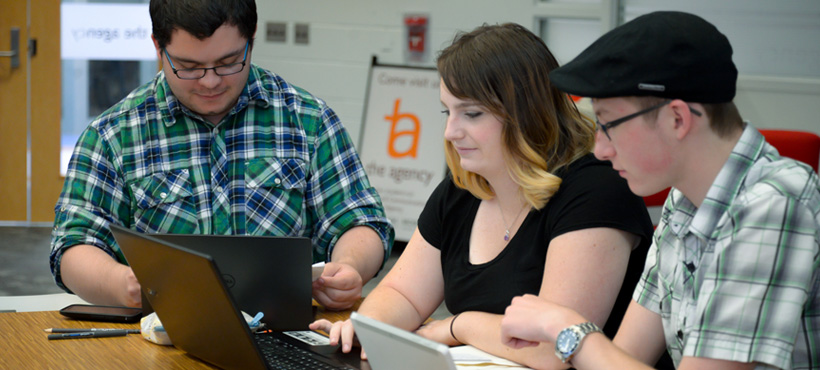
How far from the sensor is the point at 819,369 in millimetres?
1148

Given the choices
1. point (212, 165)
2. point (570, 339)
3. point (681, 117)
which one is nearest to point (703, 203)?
point (681, 117)

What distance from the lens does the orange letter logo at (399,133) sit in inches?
206

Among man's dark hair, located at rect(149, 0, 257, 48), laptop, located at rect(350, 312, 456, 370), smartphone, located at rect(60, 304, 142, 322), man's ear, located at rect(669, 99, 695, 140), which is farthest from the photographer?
man's dark hair, located at rect(149, 0, 257, 48)

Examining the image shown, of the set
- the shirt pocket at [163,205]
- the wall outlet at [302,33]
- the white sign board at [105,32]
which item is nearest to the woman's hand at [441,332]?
the shirt pocket at [163,205]

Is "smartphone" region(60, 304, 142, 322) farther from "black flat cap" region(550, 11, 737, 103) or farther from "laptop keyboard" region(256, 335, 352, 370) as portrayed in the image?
"black flat cap" region(550, 11, 737, 103)

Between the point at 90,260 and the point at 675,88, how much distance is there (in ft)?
4.38

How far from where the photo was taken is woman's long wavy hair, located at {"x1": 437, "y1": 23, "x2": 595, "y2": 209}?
63.4 inches

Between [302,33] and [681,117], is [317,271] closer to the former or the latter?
[681,117]

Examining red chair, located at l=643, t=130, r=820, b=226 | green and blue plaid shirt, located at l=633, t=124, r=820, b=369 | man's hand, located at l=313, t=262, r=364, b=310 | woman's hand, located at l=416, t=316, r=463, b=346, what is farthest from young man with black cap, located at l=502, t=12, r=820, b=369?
red chair, located at l=643, t=130, r=820, b=226

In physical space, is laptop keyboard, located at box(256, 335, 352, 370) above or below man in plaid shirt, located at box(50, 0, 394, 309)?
below

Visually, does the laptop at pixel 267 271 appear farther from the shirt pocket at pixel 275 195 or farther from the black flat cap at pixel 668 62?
the black flat cap at pixel 668 62

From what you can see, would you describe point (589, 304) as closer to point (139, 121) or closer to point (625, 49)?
point (625, 49)

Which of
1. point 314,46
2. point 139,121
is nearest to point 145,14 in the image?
point 314,46

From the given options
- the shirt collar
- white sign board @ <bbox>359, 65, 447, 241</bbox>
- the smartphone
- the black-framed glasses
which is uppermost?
the black-framed glasses
